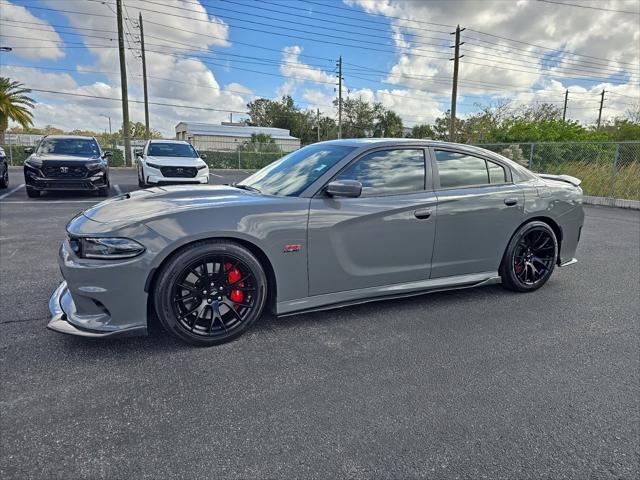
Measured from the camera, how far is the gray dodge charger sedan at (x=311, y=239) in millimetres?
2662

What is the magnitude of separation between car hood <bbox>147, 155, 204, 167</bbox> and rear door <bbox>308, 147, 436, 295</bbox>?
9015 millimetres

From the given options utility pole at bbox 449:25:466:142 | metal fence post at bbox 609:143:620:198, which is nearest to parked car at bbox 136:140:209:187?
metal fence post at bbox 609:143:620:198

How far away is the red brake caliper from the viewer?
2920mm

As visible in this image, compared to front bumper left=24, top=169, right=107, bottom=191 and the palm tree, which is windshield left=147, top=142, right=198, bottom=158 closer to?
front bumper left=24, top=169, right=107, bottom=191

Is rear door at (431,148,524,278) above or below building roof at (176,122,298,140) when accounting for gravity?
below

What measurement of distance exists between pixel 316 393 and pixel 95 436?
1144 millimetres

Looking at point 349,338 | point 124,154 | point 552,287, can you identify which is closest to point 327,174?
point 349,338

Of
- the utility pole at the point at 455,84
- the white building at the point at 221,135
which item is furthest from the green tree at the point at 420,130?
the utility pole at the point at 455,84

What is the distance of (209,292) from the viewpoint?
9.46ft

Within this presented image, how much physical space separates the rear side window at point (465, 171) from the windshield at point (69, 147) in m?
9.97

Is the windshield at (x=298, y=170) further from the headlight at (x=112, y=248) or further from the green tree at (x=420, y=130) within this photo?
the green tree at (x=420, y=130)

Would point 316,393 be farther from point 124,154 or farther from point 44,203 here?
point 124,154

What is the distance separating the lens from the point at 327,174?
129 inches

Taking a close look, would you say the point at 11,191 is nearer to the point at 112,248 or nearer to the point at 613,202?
the point at 112,248
